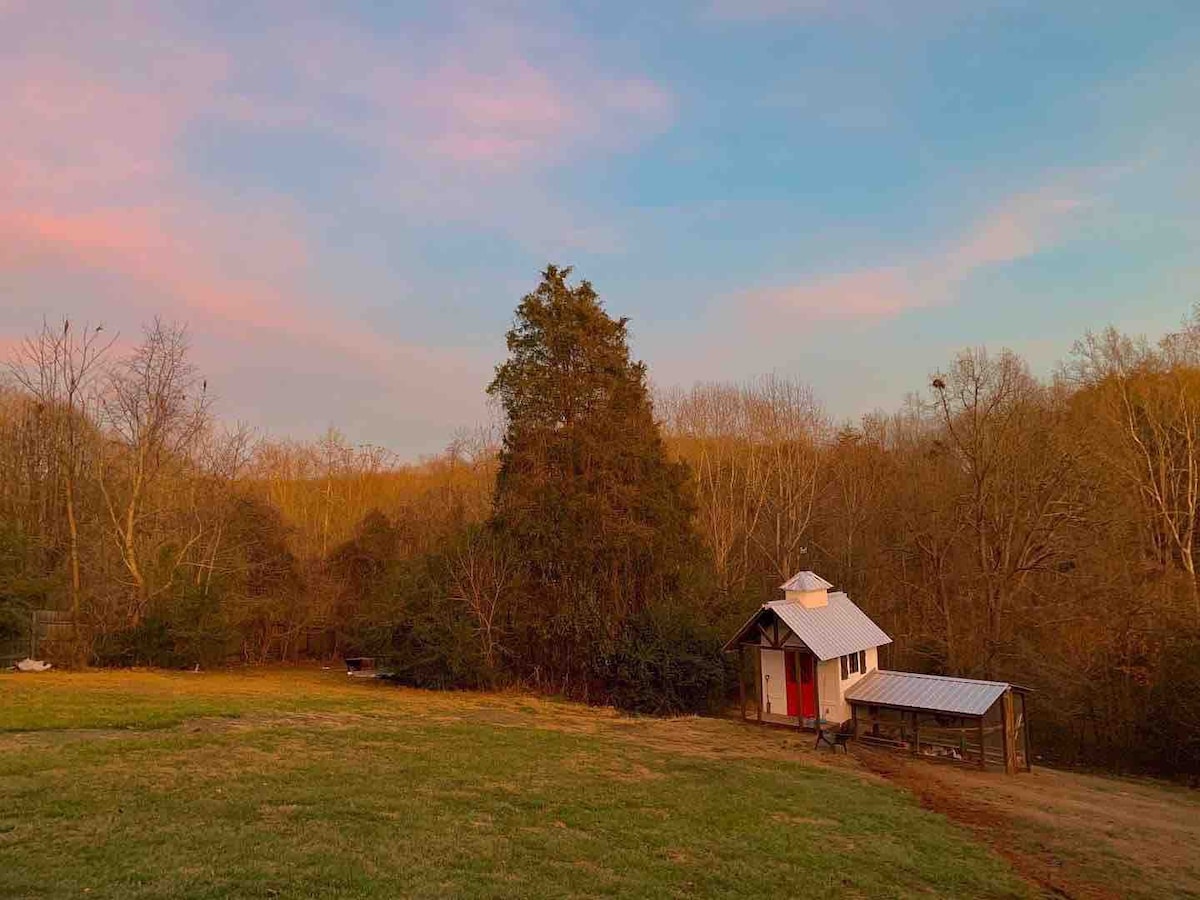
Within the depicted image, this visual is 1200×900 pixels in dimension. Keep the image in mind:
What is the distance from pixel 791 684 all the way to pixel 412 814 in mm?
16846

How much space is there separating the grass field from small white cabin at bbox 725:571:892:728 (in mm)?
4627

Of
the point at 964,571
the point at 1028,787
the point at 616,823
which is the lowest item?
the point at 1028,787

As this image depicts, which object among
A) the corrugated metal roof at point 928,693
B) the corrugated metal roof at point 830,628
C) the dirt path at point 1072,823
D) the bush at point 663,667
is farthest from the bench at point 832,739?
the bush at point 663,667

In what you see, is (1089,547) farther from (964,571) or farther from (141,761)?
(141,761)

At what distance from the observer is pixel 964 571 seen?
3438 centimetres

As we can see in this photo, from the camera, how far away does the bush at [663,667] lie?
26.1 metres

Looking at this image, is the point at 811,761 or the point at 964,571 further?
the point at 964,571

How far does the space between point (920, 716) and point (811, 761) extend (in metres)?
5.52

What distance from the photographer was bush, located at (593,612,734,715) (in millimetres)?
26062

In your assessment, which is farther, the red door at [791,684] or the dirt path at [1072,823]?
the red door at [791,684]

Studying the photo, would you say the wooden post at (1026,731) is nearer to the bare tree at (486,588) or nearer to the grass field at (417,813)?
the grass field at (417,813)

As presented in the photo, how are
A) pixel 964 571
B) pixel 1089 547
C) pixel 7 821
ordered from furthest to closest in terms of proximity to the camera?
pixel 964 571, pixel 1089 547, pixel 7 821

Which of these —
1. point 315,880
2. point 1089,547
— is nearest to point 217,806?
point 315,880

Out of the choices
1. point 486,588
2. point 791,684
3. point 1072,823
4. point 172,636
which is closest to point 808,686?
point 791,684
